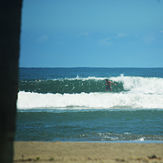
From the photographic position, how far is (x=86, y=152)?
770cm

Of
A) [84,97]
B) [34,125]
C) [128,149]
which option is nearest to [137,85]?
[84,97]

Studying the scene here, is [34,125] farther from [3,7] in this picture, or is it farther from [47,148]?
[3,7]

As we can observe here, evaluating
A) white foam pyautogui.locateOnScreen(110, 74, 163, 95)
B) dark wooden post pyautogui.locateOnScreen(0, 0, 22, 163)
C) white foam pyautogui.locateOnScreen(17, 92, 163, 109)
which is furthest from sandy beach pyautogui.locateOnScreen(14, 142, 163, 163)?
white foam pyautogui.locateOnScreen(110, 74, 163, 95)

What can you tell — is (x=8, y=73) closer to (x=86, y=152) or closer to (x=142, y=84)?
(x=86, y=152)

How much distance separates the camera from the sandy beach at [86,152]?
6836 mm

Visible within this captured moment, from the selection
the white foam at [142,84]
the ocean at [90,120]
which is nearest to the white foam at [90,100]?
the ocean at [90,120]

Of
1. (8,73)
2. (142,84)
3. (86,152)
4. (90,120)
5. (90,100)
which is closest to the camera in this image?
(8,73)

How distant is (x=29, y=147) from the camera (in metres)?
8.30

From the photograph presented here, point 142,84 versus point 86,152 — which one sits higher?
point 142,84

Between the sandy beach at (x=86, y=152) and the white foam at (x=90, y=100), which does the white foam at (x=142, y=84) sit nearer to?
the white foam at (x=90, y=100)

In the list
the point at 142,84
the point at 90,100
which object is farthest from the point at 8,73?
the point at 142,84

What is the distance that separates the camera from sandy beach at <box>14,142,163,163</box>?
684 cm

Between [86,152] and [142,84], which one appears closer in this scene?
[86,152]

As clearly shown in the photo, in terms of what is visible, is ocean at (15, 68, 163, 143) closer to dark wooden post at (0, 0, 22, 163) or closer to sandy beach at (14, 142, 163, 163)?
sandy beach at (14, 142, 163, 163)
